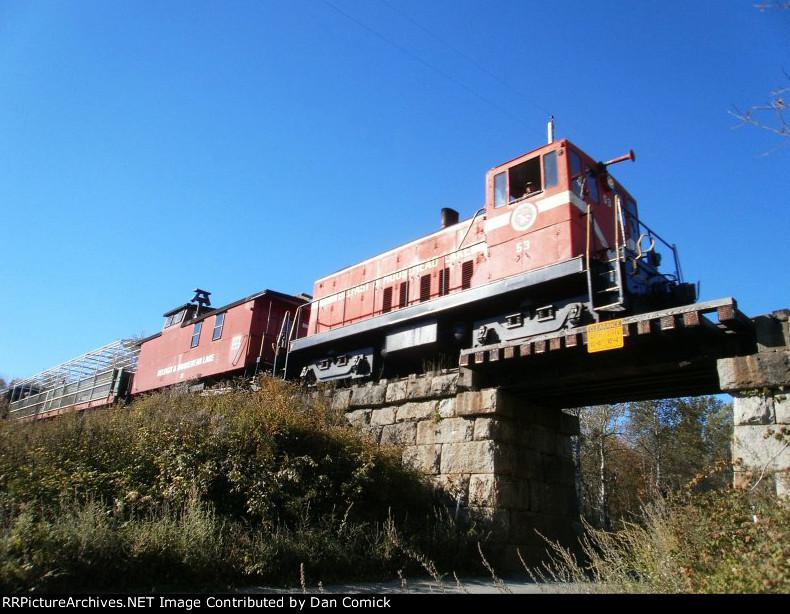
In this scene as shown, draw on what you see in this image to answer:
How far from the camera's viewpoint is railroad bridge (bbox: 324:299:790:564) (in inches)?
235

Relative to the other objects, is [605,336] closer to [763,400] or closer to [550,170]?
[763,400]

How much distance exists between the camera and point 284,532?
21.3 feet

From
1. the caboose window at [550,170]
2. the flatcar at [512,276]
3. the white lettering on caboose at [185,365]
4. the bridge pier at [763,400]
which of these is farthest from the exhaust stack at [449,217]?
the white lettering on caboose at [185,365]

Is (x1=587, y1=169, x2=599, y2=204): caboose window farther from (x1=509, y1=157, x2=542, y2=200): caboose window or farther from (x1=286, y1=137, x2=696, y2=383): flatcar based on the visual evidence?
(x1=509, y1=157, x2=542, y2=200): caboose window

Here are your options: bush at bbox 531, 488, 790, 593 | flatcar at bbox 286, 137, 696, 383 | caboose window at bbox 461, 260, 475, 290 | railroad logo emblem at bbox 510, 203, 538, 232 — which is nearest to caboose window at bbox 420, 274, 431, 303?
flatcar at bbox 286, 137, 696, 383

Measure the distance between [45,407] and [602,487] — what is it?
22.3m

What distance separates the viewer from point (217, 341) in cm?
1580

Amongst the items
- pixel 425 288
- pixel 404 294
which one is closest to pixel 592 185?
pixel 425 288

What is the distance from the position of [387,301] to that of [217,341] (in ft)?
21.5

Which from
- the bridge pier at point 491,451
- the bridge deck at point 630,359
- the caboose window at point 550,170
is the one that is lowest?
the bridge pier at point 491,451

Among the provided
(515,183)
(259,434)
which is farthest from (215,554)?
(515,183)

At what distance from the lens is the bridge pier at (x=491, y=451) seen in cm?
801

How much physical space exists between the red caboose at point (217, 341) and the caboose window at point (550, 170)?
7.61 m

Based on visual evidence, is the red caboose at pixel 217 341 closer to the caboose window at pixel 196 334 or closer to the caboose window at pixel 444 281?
the caboose window at pixel 196 334
